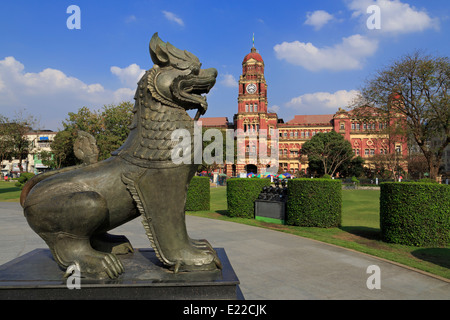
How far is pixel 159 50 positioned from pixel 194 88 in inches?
19.8

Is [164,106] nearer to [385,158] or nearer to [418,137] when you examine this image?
[418,137]

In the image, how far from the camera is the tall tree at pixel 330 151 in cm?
4600

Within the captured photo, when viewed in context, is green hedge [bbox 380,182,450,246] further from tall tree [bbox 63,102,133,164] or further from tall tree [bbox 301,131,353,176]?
tall tree [bbox 301,131,353,176]

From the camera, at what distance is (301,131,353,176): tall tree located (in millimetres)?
46000

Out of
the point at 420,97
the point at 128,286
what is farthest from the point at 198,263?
the point at 420,97

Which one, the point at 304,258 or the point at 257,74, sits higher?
the point at 257,74

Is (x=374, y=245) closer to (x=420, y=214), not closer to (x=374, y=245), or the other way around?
(x=374, y=245)

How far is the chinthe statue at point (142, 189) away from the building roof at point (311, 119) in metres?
61.2

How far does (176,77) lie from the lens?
9.16ft

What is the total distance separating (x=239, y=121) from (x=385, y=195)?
162 ft

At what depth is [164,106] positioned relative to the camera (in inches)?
111

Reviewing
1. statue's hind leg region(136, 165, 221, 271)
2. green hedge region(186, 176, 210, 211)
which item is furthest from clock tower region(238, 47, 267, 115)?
statue's hind leg region(136, 165, 221, 271)

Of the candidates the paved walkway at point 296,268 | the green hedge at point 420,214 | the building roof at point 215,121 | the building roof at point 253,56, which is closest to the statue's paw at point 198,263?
the paved walkway at point 296,268
